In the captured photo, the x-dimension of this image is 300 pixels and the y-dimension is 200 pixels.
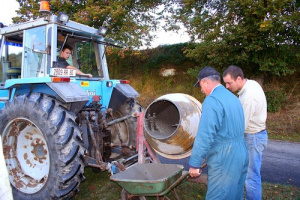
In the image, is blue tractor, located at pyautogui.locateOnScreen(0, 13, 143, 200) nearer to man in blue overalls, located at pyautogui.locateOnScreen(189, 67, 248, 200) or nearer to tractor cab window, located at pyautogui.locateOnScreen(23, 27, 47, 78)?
tractor cab window, located at pyautogui.locateOnScreen(23, 27, 47, 78)

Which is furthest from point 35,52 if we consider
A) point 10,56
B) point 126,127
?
point 126,127

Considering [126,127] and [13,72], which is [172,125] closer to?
[126,127]

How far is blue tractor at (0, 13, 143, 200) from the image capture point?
3137mm

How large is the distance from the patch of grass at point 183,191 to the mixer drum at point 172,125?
58 centimetres

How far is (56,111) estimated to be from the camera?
10.5 ft

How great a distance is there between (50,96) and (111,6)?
8.90 m

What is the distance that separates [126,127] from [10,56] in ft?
7.57

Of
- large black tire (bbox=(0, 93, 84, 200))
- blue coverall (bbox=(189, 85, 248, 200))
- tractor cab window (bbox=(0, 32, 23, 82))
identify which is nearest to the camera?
blue coverall (bbox=(189, 85, 248, 200))

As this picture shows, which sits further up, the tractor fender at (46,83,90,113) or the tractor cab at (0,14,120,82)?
the tractor cab at (0,14,120,82)

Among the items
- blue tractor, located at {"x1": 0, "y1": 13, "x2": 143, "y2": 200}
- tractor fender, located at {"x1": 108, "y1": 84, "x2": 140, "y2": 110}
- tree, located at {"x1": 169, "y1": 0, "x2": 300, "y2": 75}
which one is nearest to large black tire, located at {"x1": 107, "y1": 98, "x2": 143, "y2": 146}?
blue tractor, located at {"x1": 0, "y1": 13, "x2": 143, "y2": 200}

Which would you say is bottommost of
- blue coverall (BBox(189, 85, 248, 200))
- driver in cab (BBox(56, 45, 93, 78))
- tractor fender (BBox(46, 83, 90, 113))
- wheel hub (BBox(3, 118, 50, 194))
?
wheel hub (BBox(3, 118, 50, 194))

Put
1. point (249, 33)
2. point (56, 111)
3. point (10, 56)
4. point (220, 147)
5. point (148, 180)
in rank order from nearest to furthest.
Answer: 1. point (220, 147)
2. point (148, 180)
3. point (56, 111)
4. point (10, 56)
5. point (249, 33)

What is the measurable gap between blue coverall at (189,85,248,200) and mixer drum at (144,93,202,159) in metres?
0.80

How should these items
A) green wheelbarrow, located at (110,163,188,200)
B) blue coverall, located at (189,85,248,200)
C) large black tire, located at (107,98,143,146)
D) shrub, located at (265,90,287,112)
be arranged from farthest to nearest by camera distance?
1. shrub, located at (265,90,287,112)
2. large black tire, located at (107,98,143,146)
3. green wheelbarrow, located at (110,163,188,200)
4. blue coverall, located at (189,85,248,200)
